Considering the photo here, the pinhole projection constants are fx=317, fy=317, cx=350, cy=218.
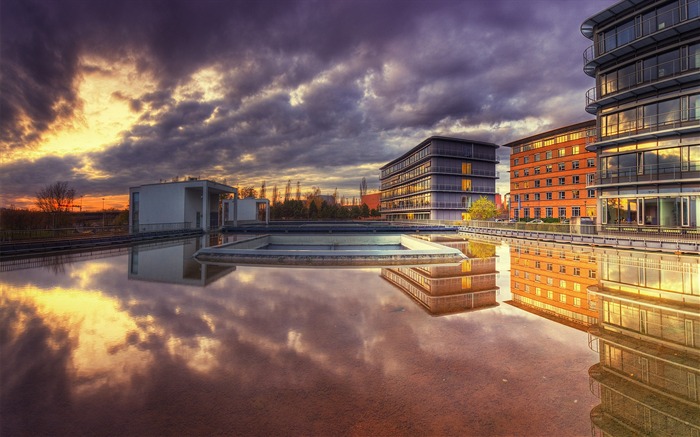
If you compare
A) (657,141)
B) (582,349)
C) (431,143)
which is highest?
(431,143)

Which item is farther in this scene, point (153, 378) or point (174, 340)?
point (174, 340)

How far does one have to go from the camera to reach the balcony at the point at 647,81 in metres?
26.9

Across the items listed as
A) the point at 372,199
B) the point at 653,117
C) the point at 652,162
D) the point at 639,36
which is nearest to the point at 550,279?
the point at 652,162

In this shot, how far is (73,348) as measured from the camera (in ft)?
20.9

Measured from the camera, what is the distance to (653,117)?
95.8ft

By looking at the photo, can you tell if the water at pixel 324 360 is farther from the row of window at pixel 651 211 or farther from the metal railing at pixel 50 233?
the row of window at pixel 651 211

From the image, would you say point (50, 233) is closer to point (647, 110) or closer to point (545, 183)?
point (647, 110)

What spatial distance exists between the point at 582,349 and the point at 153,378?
7927 mm

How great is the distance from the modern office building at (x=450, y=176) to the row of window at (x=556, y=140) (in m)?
7.56

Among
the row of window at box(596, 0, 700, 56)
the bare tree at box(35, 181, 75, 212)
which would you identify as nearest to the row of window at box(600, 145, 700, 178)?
the row of window at box(596, 0, 700, 56)

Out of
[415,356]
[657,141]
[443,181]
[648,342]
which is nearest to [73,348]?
[415,356]

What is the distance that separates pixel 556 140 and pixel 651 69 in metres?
37.9

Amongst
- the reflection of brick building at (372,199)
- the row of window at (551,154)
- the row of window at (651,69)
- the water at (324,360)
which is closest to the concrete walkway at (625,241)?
the water at (324,360)

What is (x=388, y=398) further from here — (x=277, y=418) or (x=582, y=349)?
(x=582, y=349)
